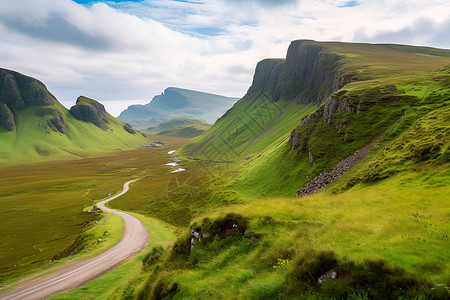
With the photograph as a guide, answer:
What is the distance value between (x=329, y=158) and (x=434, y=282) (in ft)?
164

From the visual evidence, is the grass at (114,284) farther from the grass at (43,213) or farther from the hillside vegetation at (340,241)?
the grass at (43,213)

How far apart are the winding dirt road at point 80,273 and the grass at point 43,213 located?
10.2 metres

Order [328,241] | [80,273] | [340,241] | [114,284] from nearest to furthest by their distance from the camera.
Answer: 1. [340,241]
2. [328,241]
3. [114,284]
4. [80,273]

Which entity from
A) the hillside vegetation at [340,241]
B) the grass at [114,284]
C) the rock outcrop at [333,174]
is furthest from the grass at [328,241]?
the rock outcrop at [333,174]

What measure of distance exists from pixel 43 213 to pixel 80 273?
69501mm

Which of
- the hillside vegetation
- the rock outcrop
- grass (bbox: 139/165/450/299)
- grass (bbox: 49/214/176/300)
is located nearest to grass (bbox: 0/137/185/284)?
grass (bbox: 49/214/176/300)

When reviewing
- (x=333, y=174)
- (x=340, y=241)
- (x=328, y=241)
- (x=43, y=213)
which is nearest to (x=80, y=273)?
(x=328, y=241)

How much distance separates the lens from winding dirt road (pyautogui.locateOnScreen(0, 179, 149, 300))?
31.5 metres

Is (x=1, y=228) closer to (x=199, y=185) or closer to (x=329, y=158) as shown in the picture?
(x=199, y=185)

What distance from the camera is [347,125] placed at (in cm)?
5978

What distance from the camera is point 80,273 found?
3594cm

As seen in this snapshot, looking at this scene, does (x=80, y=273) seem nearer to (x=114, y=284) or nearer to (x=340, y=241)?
(x=114, y=284)

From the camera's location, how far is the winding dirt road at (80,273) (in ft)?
103

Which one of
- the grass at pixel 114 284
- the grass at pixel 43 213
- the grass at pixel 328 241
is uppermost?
the grass at pixel 328 241
